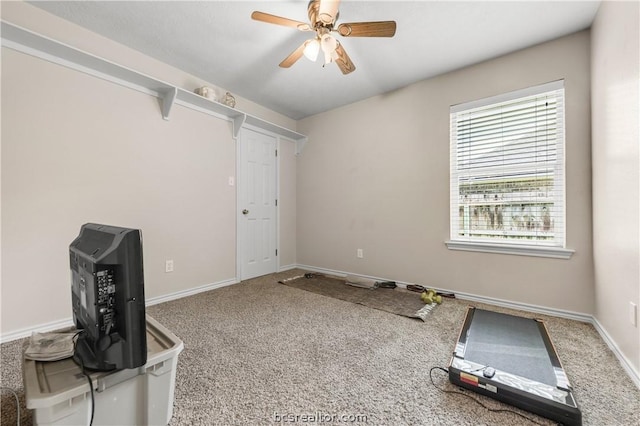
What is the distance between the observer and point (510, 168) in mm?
2549

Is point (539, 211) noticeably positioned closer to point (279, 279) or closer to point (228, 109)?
point (279, 279)

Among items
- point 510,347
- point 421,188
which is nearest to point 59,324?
point 510,347

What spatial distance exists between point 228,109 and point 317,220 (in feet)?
6.46

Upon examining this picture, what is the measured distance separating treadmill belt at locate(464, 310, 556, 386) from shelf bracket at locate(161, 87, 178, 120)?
3232 millimetres

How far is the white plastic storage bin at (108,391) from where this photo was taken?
84cm

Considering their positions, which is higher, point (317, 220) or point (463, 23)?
point (463, 23)

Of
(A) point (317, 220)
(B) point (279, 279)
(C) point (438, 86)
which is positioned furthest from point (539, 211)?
(B) point (279, 279)

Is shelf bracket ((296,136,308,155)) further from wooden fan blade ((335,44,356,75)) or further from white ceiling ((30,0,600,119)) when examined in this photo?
wooden fan blade ((335,44,356,75))

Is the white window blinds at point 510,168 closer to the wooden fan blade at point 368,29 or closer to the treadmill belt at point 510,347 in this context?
the treadmill belt at point 510,347

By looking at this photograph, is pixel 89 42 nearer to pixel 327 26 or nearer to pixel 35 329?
pixel 327 26

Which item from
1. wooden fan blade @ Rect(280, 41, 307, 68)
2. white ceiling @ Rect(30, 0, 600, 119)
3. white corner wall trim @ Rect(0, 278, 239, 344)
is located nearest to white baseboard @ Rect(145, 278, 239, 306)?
white corner wall trim @ Rect(0, 278, 239, 344)

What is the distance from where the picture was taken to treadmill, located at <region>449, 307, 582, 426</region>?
115 cm

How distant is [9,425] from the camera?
109cm

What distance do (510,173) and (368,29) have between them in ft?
6.34
